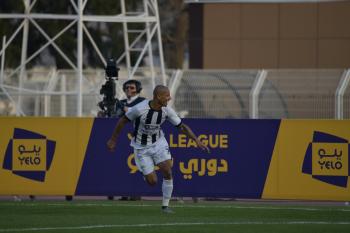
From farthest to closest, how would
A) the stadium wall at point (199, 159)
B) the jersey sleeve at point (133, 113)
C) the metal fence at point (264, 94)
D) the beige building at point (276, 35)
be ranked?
the beige building at point (276, 35) → the metal fence at point (264, 94) → the stadium wall at point (199, 159) → the jersey sleeve at point (133, 113)

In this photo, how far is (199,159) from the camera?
849 inches

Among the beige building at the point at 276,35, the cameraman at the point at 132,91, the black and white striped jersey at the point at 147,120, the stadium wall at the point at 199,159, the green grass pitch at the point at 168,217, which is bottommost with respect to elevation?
the green grass pitch at the point at 168,217

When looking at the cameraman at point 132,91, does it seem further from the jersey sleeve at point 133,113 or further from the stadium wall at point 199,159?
the jersey sleeve at point 133,113

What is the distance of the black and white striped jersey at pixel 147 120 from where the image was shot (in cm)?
1841

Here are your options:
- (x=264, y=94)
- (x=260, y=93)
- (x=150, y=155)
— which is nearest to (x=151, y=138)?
(x=150, y=155)

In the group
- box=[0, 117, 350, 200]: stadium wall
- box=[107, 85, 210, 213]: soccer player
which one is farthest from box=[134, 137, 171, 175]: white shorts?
box=[0, 117, 350, 200]: stadium wall

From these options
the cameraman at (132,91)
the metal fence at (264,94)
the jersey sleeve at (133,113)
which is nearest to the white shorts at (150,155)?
the jersey sleeve at (133,113)

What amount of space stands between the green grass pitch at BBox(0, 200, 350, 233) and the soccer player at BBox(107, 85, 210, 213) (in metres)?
0.56

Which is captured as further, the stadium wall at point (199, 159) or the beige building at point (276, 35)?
the beige building at point (276, 35)

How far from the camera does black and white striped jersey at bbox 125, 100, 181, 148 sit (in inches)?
725

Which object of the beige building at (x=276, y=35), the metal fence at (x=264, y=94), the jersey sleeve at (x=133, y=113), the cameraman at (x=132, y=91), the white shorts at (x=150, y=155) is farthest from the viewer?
the beige building at (x=276, y=35)

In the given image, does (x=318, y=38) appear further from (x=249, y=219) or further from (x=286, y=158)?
(x=249, y=219)

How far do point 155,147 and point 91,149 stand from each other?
3.35 m

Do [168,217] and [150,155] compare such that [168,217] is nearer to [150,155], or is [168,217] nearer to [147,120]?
[150,155]
